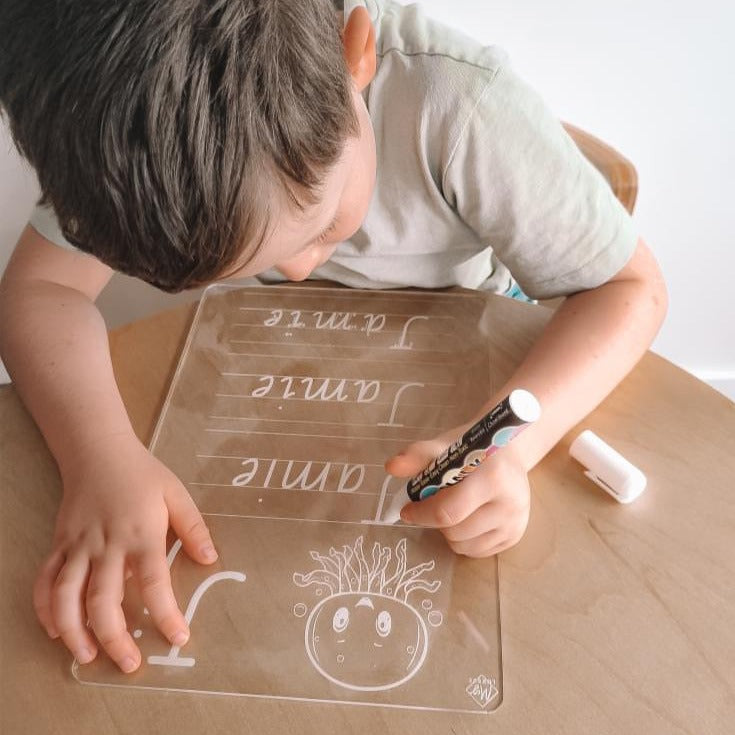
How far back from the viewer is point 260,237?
0.42 m

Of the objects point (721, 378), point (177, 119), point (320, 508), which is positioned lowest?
point (721, 378)

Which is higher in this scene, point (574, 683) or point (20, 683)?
point (574, 683)

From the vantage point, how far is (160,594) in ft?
1.54

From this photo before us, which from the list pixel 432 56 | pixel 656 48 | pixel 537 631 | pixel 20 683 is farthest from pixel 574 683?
pixel 656 48

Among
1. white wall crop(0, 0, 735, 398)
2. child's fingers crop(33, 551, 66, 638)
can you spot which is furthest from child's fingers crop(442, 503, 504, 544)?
white wall crop(0, 0, 735, 398)

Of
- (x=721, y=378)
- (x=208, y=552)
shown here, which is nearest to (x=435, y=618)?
(x=208, y=552)

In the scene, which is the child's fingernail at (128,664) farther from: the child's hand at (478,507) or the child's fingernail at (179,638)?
the child's hand at (478,507)

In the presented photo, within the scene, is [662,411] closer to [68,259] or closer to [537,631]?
[537,631]

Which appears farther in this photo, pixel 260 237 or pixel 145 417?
pixel 145 417

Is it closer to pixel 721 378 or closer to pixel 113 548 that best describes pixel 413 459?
pixel 113 548

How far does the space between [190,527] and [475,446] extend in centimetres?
21

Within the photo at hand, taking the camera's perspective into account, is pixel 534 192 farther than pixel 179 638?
Yes

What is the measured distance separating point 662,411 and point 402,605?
0.81 ft

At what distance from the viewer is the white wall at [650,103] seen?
31.4 inches
